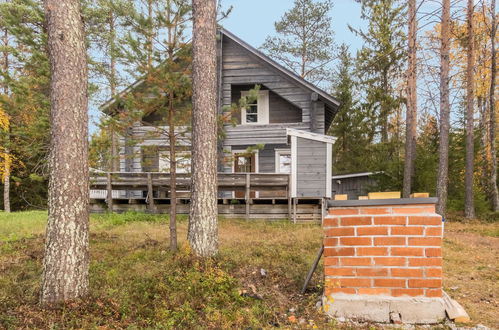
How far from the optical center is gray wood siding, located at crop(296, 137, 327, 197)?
1188 cm

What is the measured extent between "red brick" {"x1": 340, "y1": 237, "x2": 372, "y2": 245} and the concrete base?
62 centimetres

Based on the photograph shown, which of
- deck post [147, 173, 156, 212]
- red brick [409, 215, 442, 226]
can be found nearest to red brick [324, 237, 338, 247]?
red brick [409, 215, 442, 226]

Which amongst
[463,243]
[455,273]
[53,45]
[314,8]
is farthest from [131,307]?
[314,8]

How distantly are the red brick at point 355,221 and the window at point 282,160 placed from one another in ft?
37.0

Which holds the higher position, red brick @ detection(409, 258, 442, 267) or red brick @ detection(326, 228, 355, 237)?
red brick @ detection(326, 228, 355, 237)

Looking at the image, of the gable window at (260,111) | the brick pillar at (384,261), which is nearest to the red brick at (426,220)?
the brick pillar at (384,261)

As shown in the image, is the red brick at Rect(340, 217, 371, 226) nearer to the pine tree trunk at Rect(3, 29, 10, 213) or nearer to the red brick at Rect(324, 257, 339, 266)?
the red brick at Rect(324, 257, 339, 266)

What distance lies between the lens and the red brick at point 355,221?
3795mm

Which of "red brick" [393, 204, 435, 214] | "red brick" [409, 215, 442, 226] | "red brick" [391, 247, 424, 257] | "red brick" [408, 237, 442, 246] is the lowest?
"red brick" [391, 247, 424, 257]

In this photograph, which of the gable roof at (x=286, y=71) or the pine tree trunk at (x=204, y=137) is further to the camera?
the gable roof at (x=286, y=71)

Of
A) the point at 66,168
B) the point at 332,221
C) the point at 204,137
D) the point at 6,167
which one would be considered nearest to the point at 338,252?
the point at 332,221

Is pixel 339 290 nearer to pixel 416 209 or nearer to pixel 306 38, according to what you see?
pixel 416 209

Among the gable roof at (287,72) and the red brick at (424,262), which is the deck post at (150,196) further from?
the red brick at (424,262)

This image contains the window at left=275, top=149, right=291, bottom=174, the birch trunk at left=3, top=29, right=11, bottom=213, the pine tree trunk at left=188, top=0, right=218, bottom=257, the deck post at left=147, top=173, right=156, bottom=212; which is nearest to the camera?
the pine tree trunk at left=188, top=0, right=218, bottom=257
